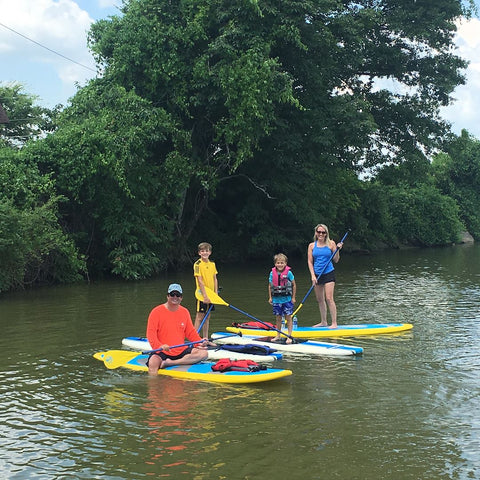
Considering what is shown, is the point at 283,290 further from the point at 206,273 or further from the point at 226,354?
the point at 226,354

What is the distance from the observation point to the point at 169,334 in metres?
8.92

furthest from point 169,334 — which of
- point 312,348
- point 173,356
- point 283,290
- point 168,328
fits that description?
point 283,290

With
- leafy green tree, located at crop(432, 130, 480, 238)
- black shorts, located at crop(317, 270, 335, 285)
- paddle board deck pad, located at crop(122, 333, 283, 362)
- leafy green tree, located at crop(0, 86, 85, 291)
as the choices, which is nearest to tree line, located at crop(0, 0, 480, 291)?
leafy green tree, located at crop(0, 86, 85, 291)

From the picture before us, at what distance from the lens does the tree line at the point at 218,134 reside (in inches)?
824

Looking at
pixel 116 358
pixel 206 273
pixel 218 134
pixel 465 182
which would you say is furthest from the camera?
pixel 465 182

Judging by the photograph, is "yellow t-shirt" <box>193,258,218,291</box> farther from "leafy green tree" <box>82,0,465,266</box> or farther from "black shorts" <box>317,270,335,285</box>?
"leafy green tree" <box>82,0,465,266</box>

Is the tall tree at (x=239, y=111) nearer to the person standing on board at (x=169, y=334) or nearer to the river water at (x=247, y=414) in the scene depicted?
the river water at (x=247, y=414)

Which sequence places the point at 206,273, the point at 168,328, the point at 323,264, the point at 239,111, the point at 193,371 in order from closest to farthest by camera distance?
the point at 193,371
the point at 168,328
the point at 206,273
the point at 323,264
the point at 239,111

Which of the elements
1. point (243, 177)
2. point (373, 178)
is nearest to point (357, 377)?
point (243, 177)

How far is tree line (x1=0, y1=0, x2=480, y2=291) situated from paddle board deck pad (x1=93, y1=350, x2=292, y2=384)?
29.1ft

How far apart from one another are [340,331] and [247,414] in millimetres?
4834

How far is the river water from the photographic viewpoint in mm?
5758

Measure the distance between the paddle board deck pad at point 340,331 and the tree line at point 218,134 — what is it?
8.27m

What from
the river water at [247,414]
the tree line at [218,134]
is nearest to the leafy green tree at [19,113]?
the tree line at [218,134]
